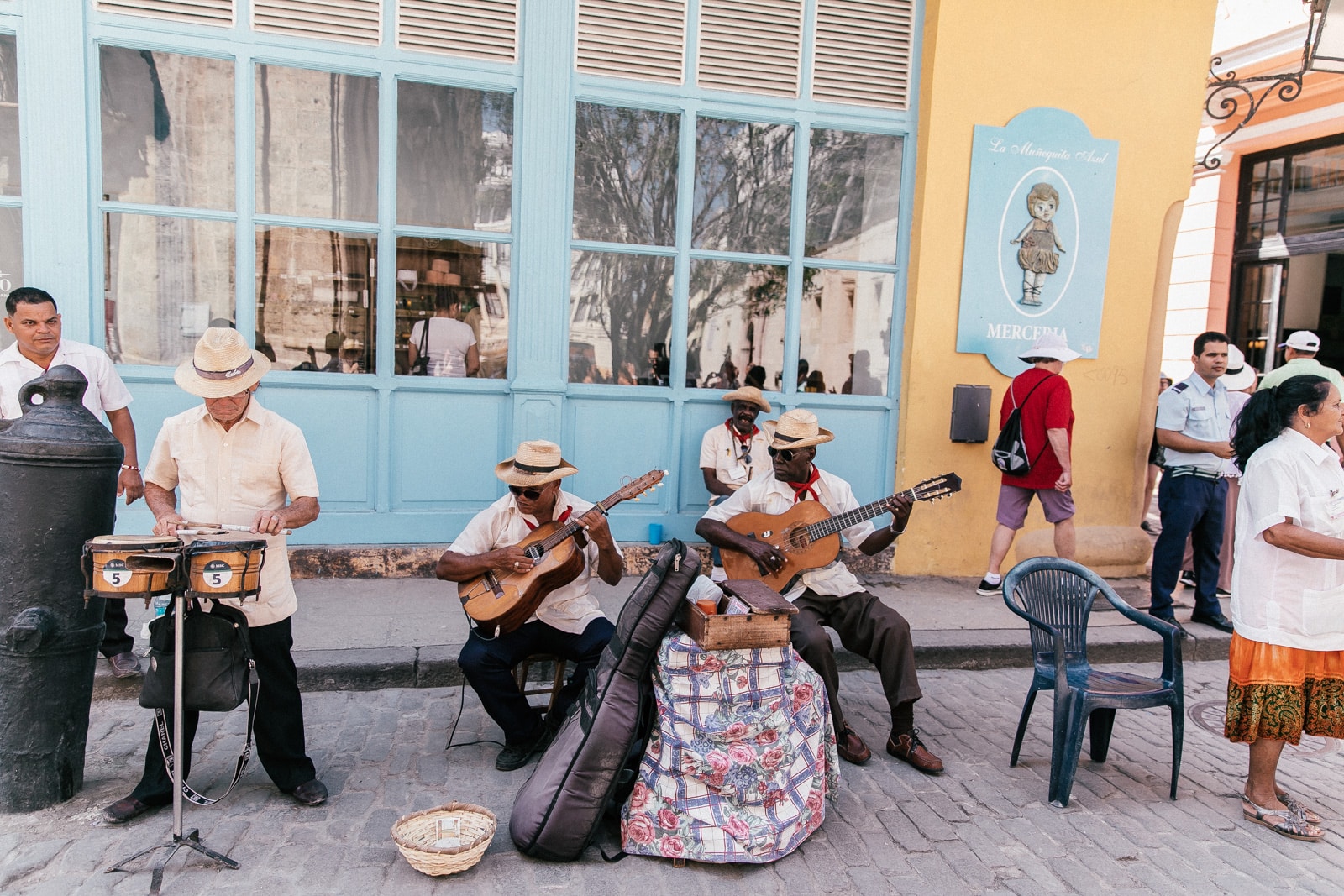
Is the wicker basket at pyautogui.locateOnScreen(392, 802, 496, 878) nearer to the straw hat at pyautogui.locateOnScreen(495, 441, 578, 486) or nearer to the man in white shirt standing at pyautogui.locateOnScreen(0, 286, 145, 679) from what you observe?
the straw hat at pyautogui.locateOnScreen(495, 441, 578, 486)

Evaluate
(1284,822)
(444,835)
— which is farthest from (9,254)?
(1284,822)

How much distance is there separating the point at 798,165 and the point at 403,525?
4041 millimetres

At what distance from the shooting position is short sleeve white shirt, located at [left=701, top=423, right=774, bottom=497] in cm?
634

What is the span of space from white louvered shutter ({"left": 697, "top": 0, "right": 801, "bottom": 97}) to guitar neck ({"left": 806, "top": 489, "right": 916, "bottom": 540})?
3816 millimetres

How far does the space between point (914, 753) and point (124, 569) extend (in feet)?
10.8

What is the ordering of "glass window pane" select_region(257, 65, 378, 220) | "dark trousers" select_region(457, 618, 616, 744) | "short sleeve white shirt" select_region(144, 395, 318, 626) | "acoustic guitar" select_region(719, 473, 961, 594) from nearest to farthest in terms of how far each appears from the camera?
"short sleeve white shirt" select_region(144, 395, 318, 626), "dark trousers" select_region(457, 618, 616, 744), "acoustic guitar" select_region(719, 473, 961, 594), "glass window pane" select_region(257, 65, 378, 220)

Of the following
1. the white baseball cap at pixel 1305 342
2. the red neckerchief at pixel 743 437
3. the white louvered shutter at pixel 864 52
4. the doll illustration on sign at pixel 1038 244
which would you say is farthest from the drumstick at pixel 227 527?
the white baseball cap at pixel 1305 342

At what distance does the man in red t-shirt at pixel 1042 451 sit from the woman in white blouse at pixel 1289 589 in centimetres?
242

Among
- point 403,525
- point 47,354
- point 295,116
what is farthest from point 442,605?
point 295,116

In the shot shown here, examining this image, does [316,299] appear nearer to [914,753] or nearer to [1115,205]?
[914,753]

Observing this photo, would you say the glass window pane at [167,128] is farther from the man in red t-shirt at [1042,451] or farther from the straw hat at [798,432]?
the man in red t-shirt at [1042,451]

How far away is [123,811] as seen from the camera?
3203mm

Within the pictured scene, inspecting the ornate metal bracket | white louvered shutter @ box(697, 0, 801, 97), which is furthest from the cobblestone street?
the ornate metal bracket

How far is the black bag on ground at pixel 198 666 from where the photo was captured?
10.2 ft
